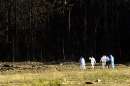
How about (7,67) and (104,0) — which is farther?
(104,0)

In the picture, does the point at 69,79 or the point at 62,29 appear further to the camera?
the point at 62,29

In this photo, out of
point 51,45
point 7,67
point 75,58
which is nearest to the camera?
point 7,67

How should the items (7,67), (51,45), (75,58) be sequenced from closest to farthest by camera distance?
1. (7,67)
2. (75,58)
3. (51,45)

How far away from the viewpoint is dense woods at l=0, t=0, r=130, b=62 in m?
68.8

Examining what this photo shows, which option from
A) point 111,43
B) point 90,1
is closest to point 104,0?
point 90,1

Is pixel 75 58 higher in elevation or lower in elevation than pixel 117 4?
lower

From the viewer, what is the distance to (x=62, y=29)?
71.8m

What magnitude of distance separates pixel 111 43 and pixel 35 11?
40.2ft

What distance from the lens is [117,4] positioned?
70438mm

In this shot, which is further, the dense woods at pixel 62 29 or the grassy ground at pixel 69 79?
the dense woods at pixel 62 29

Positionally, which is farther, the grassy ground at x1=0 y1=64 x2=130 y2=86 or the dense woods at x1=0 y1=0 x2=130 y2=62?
the dense woods at x1=0 y1=0 x2=130 y2=62

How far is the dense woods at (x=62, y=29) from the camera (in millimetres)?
68812

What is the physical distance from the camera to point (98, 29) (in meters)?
70.2

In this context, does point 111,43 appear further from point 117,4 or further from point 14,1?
point 14,1
